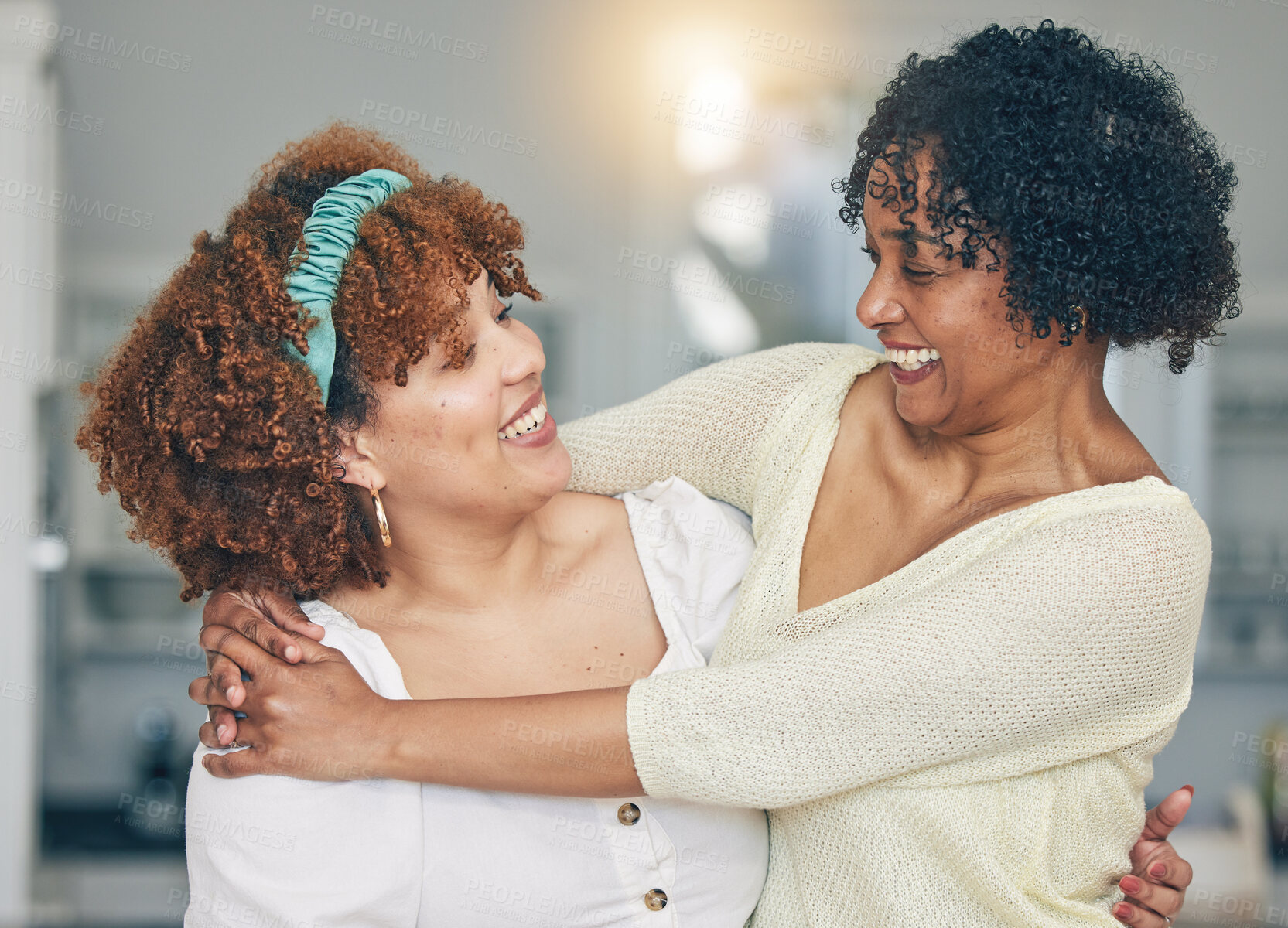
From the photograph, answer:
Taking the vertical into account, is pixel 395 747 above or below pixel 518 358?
below

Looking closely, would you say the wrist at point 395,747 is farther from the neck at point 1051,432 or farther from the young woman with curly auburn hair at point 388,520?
the neck at point 1051,432

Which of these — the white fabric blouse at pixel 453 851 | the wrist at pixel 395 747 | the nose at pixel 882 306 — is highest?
the nose at pixel 882 306

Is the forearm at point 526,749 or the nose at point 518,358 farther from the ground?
Result: the nose at point 518,358

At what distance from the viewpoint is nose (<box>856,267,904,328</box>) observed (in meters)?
1.44

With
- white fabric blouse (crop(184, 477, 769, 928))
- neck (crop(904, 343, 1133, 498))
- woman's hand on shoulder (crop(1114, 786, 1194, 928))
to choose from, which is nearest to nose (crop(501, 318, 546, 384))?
white fabric blouse (crop(184, 477, 769, 928))

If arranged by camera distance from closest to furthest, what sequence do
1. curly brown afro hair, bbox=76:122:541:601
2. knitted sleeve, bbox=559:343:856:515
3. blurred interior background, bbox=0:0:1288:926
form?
curly brown afro hair, bbox=76:122:541:601, knitted sleeve, bbox=559:343:856:515, blurred interior background, bbox=0:0:1288:926

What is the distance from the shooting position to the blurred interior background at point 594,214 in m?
3.77

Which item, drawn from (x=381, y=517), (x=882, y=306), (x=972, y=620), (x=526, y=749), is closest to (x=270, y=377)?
(x=381, y=517)

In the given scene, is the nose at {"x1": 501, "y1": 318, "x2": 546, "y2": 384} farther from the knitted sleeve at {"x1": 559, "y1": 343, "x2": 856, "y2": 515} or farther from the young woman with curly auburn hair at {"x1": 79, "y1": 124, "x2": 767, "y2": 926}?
the knitted sleeve at {"x1": 559, "y1": 343, "x2": 856, "y2": 515}

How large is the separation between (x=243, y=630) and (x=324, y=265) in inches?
A: 19.3

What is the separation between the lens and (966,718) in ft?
4.20

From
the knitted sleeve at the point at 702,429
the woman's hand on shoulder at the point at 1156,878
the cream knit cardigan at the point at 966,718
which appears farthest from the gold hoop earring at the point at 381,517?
the woman's hand on shoulder at the point at 1156,878

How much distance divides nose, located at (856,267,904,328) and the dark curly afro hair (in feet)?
0.28

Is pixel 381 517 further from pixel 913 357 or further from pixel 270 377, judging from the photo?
pixel 913 357
